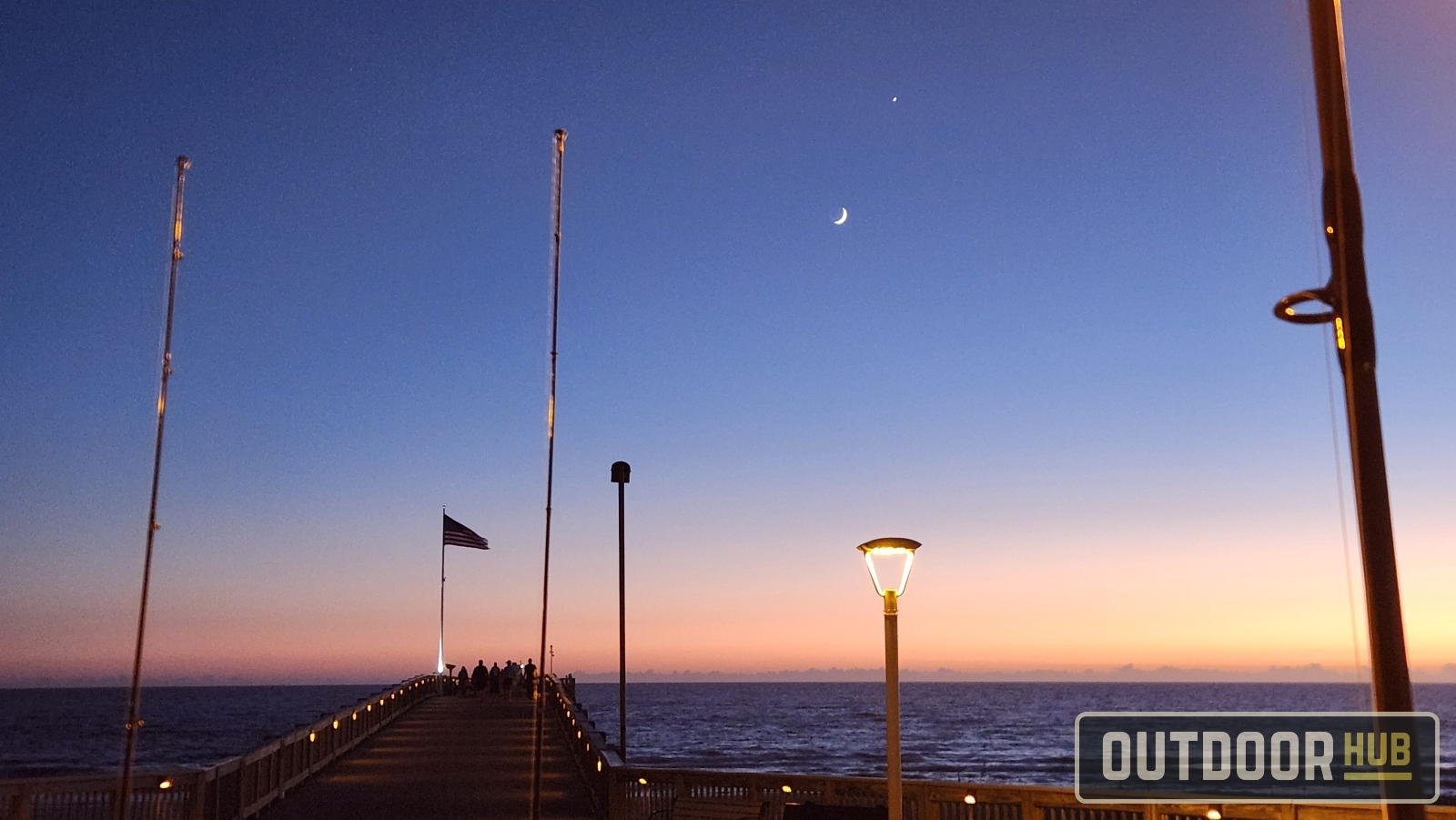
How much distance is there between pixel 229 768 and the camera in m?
14.5

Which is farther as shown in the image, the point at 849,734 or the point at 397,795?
the point at 849,734

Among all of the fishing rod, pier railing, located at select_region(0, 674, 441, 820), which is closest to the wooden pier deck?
pier railing, located at select_region(0, 674, 441, 820)

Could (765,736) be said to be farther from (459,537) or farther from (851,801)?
(851,801)

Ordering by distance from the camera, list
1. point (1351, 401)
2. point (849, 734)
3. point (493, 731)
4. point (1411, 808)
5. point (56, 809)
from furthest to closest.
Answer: point (849, 734) → point (493, 731) → point (56, 809) → point (1351, 401) → point (1411, 808)

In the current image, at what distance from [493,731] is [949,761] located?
37926 mm

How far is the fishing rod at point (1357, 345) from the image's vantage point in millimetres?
5473

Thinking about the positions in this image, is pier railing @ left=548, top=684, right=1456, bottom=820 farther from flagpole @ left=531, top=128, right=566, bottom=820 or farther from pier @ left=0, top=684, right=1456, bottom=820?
flagpole @ left=531, top=128, right=566, bottom=820

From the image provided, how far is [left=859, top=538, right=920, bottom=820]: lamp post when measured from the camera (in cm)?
965

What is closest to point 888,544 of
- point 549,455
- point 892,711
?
point 892,711

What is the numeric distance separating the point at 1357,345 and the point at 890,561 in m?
4.60

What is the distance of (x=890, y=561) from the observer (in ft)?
32.6

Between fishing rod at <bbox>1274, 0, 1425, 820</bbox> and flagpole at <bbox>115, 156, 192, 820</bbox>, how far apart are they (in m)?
6.68

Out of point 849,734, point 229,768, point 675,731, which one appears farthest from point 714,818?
point 675,731

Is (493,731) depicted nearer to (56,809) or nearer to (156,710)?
(56,809)
